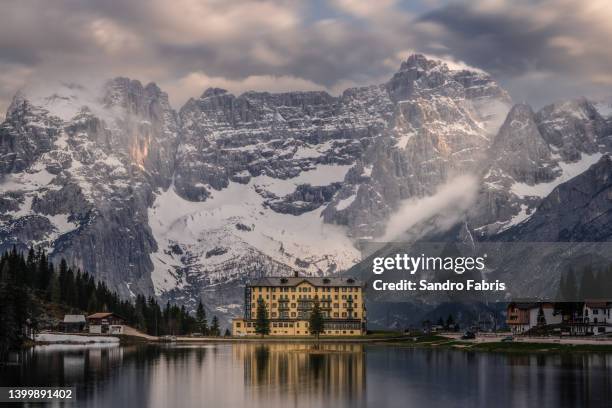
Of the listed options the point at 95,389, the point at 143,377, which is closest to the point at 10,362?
the point at 143,377

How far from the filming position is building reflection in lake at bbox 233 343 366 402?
11803 centimetres

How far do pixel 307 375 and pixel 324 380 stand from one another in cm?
792

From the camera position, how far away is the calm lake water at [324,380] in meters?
110

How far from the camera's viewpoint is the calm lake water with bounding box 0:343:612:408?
11006 cm

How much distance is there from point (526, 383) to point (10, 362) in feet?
228

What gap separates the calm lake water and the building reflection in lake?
0.41ft

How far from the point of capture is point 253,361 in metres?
171

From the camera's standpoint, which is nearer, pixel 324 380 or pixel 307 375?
pixel 324 380

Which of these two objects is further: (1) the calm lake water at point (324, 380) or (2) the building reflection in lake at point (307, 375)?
(2) the building reflection in lake at point (307, 375)

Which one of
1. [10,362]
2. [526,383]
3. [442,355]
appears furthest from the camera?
[442,355]

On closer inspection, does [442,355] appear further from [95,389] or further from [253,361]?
[95,389]

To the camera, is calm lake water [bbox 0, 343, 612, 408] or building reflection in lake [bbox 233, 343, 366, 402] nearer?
calm lake water [bbox 0, 343, 612, 408]

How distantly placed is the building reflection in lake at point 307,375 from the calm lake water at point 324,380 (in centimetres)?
13

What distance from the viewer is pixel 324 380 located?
131375 mm
